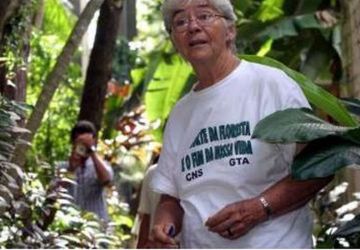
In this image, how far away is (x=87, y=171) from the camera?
300 inches

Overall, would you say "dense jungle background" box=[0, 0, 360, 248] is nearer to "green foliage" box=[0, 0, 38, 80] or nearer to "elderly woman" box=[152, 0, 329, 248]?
"green foliage" box=[0, 0, 38, 80]

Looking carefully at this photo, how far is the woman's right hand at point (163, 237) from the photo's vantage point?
3178 mm

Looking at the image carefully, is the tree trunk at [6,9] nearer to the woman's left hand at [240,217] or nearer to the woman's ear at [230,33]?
the woman's ear at [230,33]

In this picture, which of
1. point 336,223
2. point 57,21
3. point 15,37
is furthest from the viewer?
point 57,21

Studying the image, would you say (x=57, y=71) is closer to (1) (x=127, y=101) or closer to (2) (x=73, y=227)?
(2) (x=73, y=227)

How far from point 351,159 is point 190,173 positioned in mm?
560

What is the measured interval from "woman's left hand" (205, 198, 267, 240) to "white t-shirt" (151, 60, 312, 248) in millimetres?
54

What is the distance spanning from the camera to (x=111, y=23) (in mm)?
9039

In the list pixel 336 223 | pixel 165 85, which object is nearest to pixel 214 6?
pixel 336 223

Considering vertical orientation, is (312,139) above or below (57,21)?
below

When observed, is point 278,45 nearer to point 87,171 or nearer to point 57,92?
point 87,171

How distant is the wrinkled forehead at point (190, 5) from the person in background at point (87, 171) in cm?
418

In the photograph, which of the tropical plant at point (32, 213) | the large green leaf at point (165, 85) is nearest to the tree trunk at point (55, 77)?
the tropical plant at point (32, 213)

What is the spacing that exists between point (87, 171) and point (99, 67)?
5.96ft
